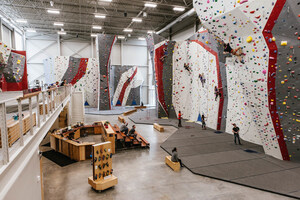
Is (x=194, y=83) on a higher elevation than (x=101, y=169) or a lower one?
higher

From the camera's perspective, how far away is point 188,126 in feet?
37.2

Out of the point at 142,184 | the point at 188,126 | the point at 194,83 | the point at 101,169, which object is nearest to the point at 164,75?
the point at 194,83

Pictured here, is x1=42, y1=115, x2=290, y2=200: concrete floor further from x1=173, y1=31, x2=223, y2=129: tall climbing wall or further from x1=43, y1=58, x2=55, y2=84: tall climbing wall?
x1=43, y1=58, x2=55, y2=84: tall climbing wall

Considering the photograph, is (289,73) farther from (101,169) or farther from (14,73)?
(14,73)

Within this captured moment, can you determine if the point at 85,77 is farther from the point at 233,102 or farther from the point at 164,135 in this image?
the point at 233,102

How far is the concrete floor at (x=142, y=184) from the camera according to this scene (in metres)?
4.68

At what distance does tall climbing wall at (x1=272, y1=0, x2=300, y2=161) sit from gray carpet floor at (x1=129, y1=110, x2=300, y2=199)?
990 mm

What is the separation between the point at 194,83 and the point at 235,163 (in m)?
6.78

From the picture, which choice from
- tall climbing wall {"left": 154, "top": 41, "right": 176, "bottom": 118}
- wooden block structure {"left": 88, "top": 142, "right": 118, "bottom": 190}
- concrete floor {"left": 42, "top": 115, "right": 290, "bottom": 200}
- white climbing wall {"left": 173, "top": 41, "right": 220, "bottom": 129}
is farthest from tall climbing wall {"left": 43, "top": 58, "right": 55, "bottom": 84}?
wooden block structure {"left": 88, "top": 142, "right": 118, "bottom": 190}

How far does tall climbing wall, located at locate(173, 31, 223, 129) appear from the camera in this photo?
10438 mm

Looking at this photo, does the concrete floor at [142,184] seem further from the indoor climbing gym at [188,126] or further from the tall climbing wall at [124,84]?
the tall climbing wall at [124,84]

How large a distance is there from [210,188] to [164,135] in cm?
498

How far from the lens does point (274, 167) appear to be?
19.3 ft

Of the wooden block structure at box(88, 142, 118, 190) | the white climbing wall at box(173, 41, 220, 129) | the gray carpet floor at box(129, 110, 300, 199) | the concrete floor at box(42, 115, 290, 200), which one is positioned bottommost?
the concrete floor at box(42, 115, 290, 200)
